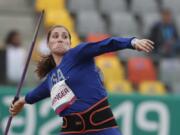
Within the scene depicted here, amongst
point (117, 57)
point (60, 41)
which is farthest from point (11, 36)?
point (60, 41)

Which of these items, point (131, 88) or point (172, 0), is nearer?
point (131, 88)

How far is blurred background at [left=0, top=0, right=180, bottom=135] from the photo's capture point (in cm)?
1170

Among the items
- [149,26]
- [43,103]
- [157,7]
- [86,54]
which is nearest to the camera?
[86,54]

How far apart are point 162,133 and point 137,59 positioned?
103 inches

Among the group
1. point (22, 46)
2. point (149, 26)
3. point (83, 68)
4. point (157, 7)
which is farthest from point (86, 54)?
point (157, 7)

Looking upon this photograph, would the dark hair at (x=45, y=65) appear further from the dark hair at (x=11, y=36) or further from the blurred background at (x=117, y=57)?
the dark hair at (x=11, y=36)

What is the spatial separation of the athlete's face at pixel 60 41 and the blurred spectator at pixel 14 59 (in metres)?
4.85

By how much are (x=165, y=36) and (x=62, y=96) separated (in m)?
6.78

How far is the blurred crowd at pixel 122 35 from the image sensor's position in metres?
12.7

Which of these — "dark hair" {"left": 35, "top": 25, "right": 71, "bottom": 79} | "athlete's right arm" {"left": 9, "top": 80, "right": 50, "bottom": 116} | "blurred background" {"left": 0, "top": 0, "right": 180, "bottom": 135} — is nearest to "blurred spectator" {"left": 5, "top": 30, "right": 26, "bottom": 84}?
"blurred background" {"left": 0, "top": 0, "right": 180, "bottom": 135}

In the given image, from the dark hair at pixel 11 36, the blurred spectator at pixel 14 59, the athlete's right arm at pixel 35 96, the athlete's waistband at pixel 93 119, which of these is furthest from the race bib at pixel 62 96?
the dark hair at pixel 11 36

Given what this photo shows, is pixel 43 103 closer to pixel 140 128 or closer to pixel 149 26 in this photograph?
pixel 140 128

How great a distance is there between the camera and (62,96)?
7.43 meters

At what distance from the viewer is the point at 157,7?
16047mm
